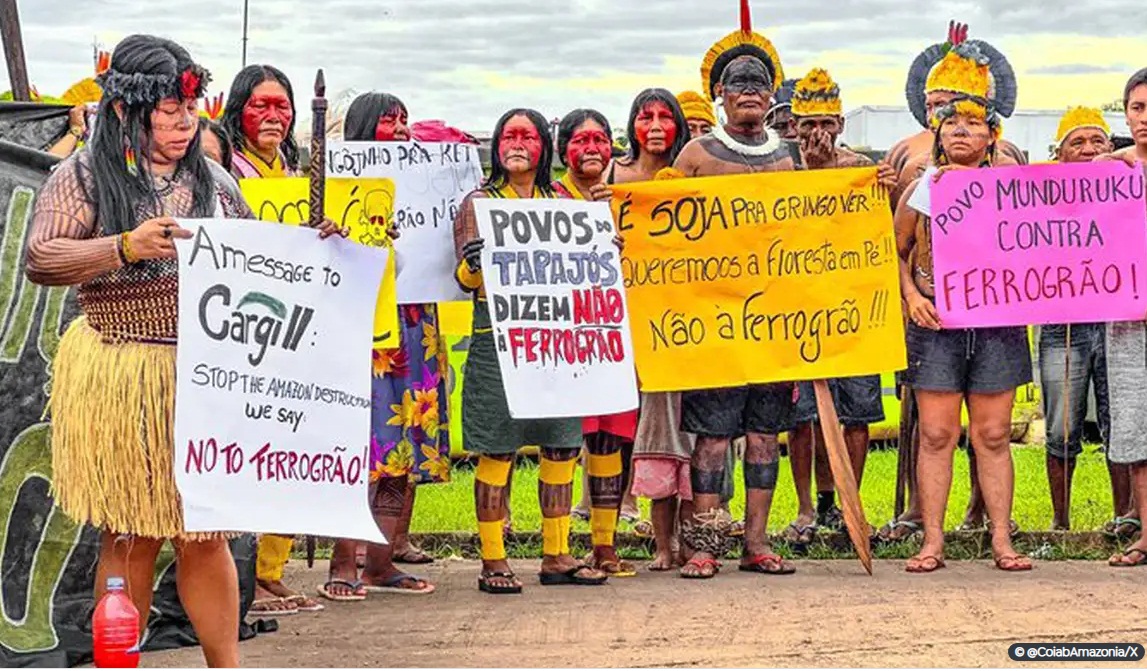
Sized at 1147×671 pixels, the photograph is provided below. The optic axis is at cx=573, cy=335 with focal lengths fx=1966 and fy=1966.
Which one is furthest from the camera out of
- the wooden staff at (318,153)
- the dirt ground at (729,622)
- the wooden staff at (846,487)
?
the wooden staff at (846,487)

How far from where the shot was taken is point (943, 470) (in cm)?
915

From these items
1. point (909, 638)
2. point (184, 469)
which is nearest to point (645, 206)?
point (909, 638)

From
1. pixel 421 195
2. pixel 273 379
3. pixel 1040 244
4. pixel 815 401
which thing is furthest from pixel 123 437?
pixel 1040 244

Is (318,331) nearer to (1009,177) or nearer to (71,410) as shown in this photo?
(71,410)

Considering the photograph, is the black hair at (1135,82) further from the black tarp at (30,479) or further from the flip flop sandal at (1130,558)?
the black tarp at (30,479)

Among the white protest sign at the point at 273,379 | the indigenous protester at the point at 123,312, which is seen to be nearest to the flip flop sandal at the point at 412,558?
the white protest sign at the point at 273,379

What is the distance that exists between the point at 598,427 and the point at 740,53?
6.52ft

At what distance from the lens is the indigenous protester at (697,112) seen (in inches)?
401

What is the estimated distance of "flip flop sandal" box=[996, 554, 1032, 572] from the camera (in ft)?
29.7

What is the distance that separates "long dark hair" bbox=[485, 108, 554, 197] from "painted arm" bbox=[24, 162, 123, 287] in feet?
9.48

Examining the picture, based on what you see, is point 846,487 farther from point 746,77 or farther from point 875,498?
point 875,498

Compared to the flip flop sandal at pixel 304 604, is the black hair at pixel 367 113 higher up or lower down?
higher up

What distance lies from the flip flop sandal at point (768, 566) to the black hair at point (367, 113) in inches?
104

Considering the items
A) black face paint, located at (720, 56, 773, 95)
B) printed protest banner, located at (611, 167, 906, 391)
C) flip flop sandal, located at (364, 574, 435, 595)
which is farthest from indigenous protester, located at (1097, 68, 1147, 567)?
flip flop sandal, located at (364, 574, 435, 595)
